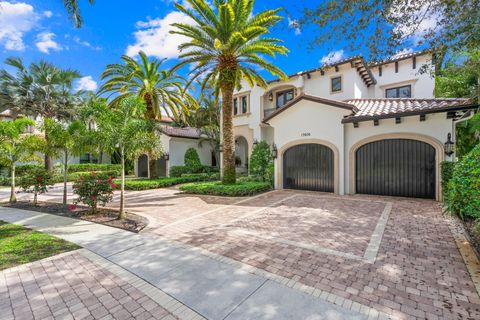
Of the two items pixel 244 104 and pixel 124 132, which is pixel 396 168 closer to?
pixel 124 132

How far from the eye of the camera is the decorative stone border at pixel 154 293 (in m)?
3.11

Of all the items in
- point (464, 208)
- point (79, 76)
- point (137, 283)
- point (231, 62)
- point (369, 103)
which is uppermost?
point (79, 76)

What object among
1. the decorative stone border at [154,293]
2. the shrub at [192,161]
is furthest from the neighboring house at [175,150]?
the decorative stone border at [154,293]

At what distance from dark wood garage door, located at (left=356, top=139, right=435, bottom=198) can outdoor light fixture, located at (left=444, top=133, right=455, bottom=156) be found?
57 centimetres

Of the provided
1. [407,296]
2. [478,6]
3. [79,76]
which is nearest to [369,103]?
[478,6]

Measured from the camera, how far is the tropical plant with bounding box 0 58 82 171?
69.9ft

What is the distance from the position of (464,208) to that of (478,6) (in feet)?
19.1

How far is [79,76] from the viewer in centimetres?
2409

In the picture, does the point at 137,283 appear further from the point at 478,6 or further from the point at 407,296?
the point at 478,6

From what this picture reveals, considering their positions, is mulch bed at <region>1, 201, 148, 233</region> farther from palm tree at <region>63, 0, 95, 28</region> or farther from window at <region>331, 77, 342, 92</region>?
window at <region>331, 77, 342, 92</region>

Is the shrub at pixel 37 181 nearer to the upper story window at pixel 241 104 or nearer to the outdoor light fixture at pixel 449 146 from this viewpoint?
the upper story window at pixel 241 104

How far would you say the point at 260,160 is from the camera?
1853 cm

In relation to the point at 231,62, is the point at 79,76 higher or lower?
higher

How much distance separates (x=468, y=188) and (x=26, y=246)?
10619mm
